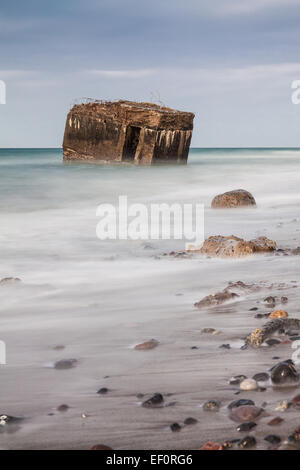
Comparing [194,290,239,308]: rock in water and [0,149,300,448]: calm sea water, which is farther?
[194,290,239,308]: rock in water

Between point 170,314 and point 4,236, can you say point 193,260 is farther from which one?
point 4,236

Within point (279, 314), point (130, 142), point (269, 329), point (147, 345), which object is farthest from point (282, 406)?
point (130, 142)

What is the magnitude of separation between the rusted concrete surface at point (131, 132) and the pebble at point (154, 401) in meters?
26.8

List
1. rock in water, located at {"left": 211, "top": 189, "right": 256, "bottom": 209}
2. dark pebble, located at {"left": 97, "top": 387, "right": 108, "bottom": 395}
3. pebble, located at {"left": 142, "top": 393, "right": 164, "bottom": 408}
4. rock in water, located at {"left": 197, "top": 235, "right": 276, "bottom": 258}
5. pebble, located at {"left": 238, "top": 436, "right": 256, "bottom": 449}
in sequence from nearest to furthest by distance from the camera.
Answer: pebble, located at {"left": 238, "top": 436, "right": 256, "bottom": 449} < pebble, located at {"left": 142, "top": 393, "right": 164, "bottom": 408} < dark pebble, located at {"left": 97, "top": 387, "right": 108, "bottom": 395} < rock in water, located at {"left": 197, "top": 235, "right": 276, "bottom": 258} < rock in water, located at {"left": 211, "top": 189, "right": 256, "bottom": 209}

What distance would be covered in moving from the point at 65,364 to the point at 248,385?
3.21 feet

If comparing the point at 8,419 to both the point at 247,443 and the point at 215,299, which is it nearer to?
the point at 247,443

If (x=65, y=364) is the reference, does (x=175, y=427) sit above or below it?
below

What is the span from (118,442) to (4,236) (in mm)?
6264

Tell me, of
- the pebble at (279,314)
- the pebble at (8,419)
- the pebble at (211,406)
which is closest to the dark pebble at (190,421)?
the pebble at (211,406)

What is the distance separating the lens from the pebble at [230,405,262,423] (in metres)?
1.97

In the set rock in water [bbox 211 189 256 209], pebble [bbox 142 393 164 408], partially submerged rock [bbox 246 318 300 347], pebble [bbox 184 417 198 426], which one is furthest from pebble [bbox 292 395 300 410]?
rock in water [bbox 211 189 256 209]

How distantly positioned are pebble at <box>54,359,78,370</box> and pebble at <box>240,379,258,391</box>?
0.90 metres

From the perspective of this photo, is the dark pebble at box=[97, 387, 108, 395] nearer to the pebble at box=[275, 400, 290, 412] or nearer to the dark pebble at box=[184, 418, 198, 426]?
the dark pebble at box=[184, 418, 198, 426]

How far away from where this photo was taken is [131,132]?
30734mm
